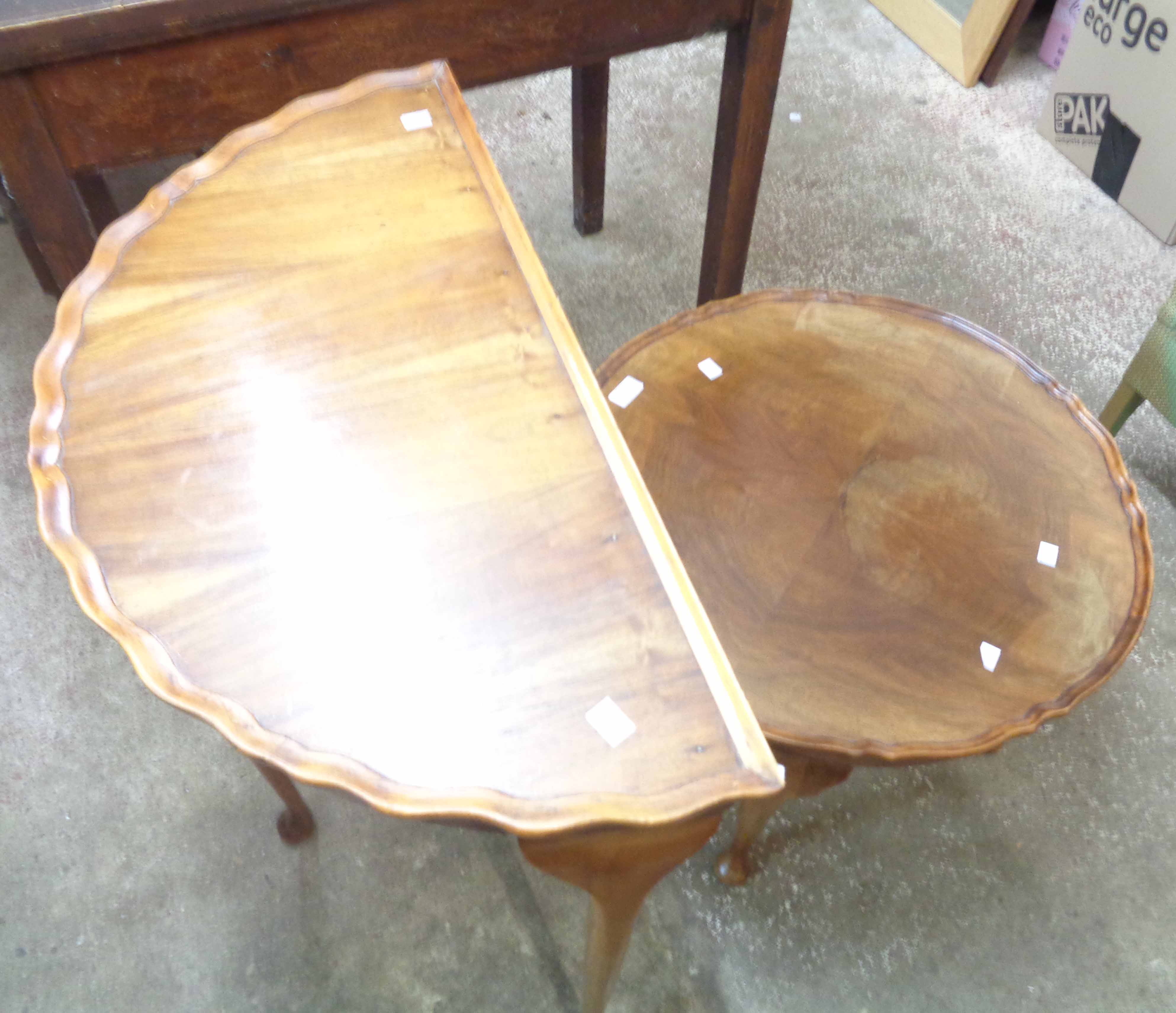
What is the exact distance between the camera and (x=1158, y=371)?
1.35 m

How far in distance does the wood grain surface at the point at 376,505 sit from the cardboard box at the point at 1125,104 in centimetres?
158

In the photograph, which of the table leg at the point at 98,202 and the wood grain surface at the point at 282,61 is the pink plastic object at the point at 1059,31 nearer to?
the wood grain surface at the point at 282,61

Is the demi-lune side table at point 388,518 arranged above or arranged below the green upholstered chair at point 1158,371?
above

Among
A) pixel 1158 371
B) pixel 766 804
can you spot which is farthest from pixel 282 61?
pixel 1158 371

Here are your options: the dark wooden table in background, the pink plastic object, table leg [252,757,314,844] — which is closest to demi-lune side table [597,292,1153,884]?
the dark wooden table in background

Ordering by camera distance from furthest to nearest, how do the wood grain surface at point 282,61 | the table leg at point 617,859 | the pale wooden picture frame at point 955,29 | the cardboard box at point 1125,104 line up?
1. the pale wooden picture frame at point 955,29
2. the cardboard box at point 1125,104
3. the wood grain surface at point 282,61
4. the table leg at point 617,859

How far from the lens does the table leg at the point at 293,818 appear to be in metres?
1.09

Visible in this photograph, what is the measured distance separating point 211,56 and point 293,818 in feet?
2.89

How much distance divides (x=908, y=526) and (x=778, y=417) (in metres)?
Result: 0.19

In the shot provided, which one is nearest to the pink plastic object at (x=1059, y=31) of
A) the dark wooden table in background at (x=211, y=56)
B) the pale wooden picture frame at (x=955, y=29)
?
the pale wooden picture frame at (x=955, y=29)

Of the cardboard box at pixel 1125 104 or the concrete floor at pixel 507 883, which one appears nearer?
the concrete floor at pixel 507 883

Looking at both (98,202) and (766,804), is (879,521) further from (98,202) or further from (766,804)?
(98,202)

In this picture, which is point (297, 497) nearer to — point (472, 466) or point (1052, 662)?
point (472, 466)

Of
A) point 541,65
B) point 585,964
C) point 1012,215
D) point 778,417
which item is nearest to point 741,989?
point 585,964
